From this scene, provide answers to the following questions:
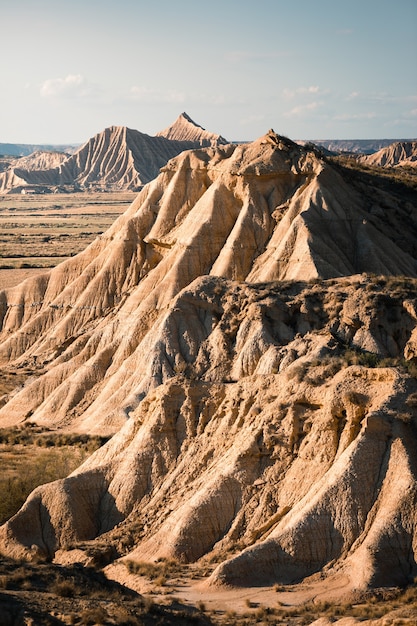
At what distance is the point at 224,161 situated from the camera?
62.0m

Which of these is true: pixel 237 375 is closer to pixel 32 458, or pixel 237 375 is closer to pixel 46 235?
pixel 32 458

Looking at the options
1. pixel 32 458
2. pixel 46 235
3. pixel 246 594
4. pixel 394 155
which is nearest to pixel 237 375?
pixel 32 458

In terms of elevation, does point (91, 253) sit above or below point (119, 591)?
above

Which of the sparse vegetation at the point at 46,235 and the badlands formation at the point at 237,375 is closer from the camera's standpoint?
the badlands formation at the point at 237,375

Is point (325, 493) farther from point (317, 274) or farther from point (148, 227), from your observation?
point (148, 227)

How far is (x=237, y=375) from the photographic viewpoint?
3919cm

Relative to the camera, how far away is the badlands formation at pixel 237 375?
26703 millimetres

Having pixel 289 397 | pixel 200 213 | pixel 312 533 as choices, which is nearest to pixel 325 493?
pixel 312 533

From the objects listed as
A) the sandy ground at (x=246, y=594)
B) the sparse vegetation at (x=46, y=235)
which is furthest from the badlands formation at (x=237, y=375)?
the sparse vegetation at (x=46, y=235)

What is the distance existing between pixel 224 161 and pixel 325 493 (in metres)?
37.5

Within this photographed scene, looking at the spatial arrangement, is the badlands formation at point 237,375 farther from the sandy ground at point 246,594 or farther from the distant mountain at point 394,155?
the distant mountain at point 394,155

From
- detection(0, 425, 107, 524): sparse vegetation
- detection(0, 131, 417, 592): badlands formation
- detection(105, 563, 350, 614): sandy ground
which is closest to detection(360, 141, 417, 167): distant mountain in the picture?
detection(0, 131, 417, 592): badlands formation

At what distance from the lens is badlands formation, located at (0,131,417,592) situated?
26.7 metres

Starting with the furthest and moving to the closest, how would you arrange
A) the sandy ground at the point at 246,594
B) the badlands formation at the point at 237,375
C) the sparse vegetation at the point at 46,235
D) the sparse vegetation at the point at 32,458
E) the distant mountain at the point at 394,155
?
the distant mountain at the point at 394,155
the sparse vegetation at the point at 46,235
the sparse vegetation at the point at 32,458
the badlands formation at the point at 237,375
the sandy ground at the point at 246,594
